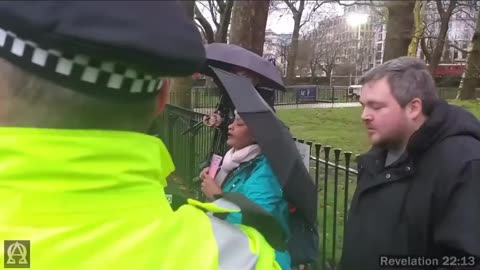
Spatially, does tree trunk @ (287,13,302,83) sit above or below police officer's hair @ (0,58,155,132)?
above

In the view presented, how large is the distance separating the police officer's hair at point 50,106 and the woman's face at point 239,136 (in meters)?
1.98

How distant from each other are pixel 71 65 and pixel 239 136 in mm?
2089

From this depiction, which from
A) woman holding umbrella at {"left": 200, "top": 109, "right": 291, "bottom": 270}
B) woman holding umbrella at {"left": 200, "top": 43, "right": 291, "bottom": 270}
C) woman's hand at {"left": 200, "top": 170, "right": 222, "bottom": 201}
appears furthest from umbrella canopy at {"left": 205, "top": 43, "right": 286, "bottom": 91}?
woman's hand at {"left": 200, "top": 170, "right": 222, "bottom": 201}

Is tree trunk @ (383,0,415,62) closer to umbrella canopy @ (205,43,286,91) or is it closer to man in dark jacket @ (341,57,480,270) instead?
umbrella canopy @ (205,43,286,91)

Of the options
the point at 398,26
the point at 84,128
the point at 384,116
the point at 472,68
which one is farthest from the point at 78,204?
the point at 472,68

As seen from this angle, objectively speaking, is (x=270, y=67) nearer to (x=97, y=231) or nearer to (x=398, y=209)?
(x=398, y=209)

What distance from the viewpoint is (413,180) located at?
2287 millimetres

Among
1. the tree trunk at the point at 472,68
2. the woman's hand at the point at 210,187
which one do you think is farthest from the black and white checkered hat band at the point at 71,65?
the tree trunk at the point at 472,68

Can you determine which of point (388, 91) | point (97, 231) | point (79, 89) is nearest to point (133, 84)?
point (79, 89)

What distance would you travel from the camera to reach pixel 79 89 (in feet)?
2.85

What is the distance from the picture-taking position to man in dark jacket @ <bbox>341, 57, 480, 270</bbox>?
2098 millimetres

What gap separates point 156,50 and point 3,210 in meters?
0.34

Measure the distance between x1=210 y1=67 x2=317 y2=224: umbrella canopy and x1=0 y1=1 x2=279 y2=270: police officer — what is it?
151 centimetres

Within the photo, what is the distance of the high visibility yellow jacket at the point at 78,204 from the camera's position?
86 cm
